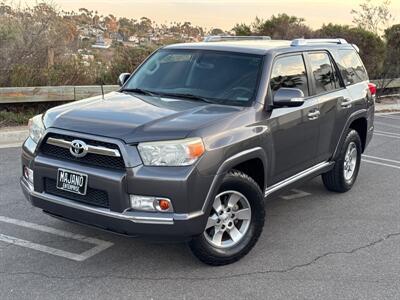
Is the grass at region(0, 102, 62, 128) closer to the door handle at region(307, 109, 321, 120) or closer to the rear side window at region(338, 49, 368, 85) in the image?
the rear side window at region(338, 49, 368, 85)

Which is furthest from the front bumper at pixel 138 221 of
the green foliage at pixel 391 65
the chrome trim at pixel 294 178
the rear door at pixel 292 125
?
the green foliage at pixel 391 65

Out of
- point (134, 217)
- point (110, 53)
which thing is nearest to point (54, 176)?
point (134, 217)

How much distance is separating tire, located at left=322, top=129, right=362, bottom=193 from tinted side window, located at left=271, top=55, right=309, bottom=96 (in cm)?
120

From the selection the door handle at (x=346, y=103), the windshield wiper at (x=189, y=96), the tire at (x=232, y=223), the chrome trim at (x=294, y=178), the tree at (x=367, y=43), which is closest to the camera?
the tire at (x=232, y=223)

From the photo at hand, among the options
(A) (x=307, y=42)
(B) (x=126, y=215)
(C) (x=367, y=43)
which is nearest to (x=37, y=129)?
(B) (x=126, y=215)

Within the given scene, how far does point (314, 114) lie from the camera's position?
211 inches

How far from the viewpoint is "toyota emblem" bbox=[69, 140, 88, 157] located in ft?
12.7

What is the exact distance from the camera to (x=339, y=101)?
19.5ft

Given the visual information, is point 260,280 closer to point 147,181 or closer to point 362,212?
point 147,181

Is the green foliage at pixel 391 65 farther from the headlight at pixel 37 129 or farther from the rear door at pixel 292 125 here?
the headlight at pixel 37 129

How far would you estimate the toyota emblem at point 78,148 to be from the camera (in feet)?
12.7

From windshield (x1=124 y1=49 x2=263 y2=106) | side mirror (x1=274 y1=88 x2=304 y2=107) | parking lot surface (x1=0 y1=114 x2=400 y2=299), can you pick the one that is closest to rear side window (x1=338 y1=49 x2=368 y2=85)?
parking lot surface (x1=0 y1=114 x2=400 y2=299)

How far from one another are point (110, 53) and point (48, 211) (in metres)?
9.40

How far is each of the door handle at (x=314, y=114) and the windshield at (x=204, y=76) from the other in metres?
0.81
